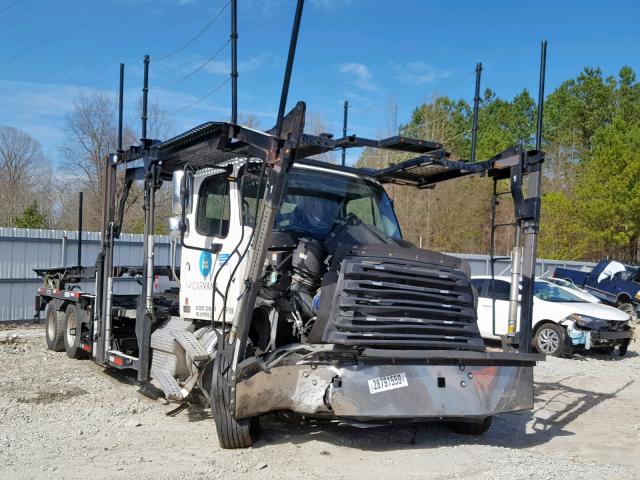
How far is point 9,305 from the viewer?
1468 cm

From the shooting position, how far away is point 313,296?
243 inches

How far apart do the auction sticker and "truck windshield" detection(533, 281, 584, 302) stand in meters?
9.22

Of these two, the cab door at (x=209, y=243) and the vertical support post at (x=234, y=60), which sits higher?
the vertical support post at (x=234, y=60)

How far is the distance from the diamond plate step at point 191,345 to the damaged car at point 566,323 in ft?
24.7

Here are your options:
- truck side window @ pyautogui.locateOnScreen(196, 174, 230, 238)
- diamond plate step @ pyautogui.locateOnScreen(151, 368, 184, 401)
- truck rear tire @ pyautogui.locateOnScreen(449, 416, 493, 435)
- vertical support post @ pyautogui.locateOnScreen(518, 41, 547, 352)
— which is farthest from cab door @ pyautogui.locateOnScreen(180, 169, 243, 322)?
vertical support post @ pyautogui.locateOnScreen(518, 41, 547, 352)

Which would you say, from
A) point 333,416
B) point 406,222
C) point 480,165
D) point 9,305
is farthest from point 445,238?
point 333,416

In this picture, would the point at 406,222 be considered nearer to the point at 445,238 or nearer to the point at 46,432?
the point at 445,238

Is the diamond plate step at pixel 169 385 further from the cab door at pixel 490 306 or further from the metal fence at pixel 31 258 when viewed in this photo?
the cab door at pixel 490 306

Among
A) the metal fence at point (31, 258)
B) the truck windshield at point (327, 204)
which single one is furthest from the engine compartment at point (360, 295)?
the metal fence at point (31, 258)

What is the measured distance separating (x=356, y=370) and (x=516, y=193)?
2.70 metres

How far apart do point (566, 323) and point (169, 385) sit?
9.19 metres

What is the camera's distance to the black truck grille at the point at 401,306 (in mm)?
5578

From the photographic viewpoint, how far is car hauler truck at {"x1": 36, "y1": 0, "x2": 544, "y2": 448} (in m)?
5.59

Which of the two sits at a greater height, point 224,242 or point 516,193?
point 516,193
